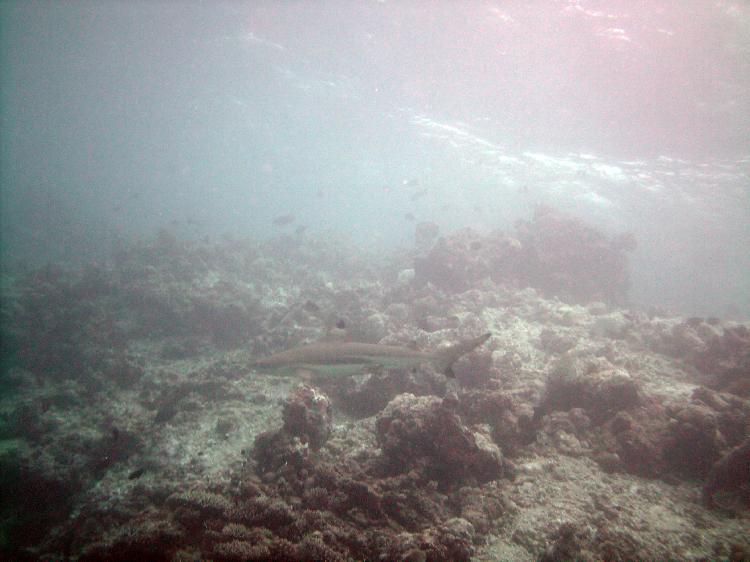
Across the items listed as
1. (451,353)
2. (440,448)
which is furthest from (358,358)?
(440,448)

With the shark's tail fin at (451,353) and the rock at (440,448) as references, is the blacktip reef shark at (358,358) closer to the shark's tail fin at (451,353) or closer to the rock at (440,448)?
the shark's tail fin at (451,353)

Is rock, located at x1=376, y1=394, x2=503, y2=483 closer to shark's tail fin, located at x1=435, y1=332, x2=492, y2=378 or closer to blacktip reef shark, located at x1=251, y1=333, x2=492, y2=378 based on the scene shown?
shark's tail fin, located at x1=435, y1=332, x2=492, y2=378

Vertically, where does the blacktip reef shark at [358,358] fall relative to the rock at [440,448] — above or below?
above

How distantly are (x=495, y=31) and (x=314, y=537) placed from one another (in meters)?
23.1

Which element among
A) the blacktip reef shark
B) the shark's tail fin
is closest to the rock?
the shark's tail fin

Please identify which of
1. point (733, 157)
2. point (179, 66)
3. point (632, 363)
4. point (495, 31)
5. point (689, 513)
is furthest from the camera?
point (179, 66)

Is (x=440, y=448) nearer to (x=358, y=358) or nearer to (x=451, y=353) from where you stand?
(x=451, y=353)

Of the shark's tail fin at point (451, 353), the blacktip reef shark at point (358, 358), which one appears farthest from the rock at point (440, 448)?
the blacktip reef shark at point (358, 358)

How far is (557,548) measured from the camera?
3.97 metres

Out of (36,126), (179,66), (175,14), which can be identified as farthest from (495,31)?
(36,126)

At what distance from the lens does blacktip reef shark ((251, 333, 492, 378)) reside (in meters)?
5.37

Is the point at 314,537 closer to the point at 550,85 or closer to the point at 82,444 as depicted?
the point at 82,444

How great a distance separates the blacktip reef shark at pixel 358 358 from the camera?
5.37 m

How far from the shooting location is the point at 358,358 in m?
5.41
